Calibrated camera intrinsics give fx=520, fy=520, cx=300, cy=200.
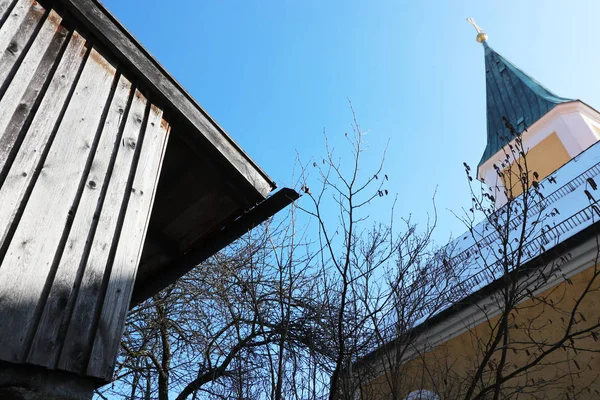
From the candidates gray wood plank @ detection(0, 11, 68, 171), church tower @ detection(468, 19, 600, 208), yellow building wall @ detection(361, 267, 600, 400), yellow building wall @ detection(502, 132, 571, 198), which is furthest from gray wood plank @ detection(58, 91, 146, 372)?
yellow building wall @ detection(502, 132, 571, 198)

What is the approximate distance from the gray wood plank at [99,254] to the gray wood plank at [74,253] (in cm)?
4

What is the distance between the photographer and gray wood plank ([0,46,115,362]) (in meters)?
2.00

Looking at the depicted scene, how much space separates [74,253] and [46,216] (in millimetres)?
204

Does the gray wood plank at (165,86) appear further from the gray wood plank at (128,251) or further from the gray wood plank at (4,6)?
the gray wood plank at (4,6)

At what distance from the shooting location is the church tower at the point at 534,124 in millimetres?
17219

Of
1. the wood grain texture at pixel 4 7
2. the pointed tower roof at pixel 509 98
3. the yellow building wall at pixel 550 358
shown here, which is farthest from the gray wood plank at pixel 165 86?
the pointed tower roof at pixel 509 98

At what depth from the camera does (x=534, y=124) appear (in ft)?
63.0

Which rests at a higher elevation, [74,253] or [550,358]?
[550,358]

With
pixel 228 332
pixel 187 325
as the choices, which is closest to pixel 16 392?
pixel 228 332

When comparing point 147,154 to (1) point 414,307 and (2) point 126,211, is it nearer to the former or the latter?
(2) point 126,211

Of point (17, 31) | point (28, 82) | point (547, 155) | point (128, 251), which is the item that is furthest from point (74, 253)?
point (547, 155)

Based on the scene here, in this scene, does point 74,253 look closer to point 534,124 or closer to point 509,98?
point 534,124

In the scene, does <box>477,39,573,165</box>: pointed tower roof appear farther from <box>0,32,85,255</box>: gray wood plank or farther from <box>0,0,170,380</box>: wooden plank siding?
<box>0,32,85,255</box>: gray wood plank

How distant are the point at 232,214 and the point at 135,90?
1025 mm
